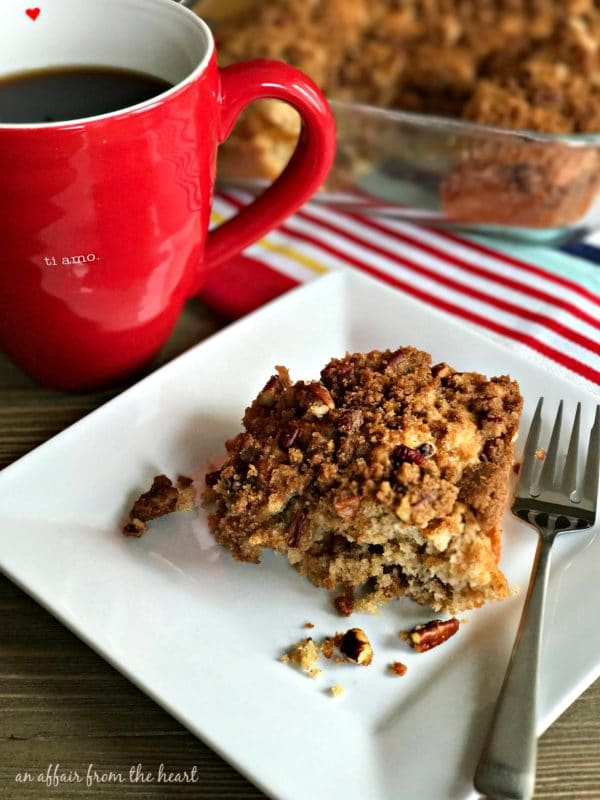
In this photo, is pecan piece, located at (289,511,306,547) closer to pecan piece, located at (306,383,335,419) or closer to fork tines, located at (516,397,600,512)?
pecan piece, located at (306,383,335,419)

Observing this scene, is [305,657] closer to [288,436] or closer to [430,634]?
[430,634]

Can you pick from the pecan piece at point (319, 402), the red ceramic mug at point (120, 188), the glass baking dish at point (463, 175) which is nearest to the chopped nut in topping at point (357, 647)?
the pecan piece at point (319, 402)

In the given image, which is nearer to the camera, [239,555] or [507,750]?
[507,750]

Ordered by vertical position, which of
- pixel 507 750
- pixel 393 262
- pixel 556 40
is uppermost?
pixel 556 40

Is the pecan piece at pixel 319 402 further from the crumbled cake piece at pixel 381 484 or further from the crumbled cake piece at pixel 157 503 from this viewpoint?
Result: the crumbled cake piece at pixel 157 503

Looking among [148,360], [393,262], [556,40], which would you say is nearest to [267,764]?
[148,360]

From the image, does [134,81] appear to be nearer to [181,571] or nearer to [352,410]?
[352,410]
